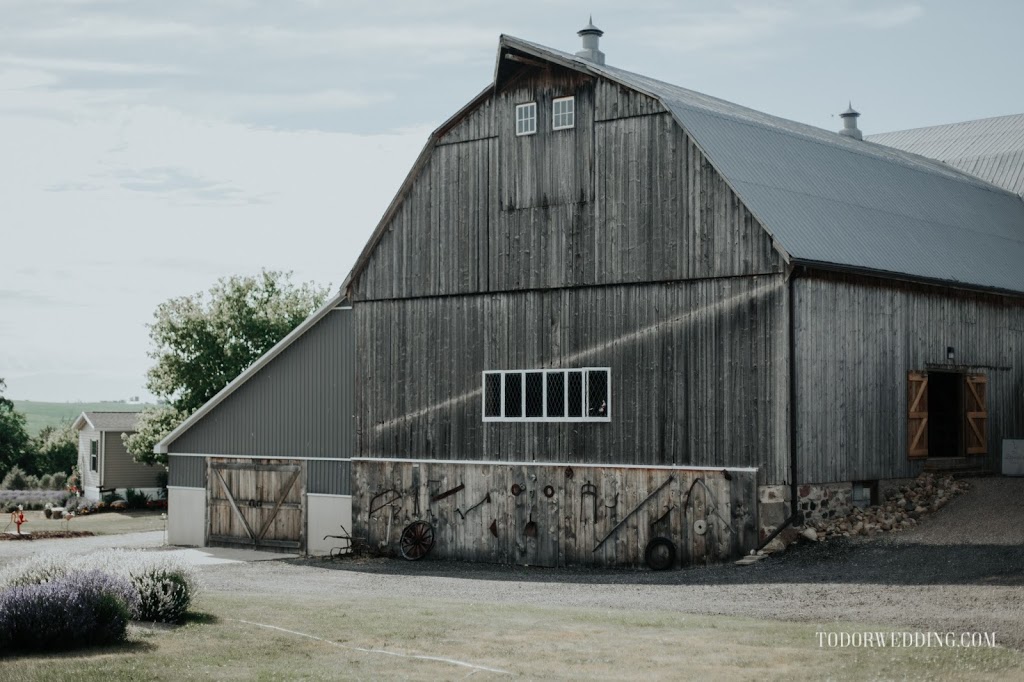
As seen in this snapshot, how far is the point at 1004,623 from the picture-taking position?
53.8 feet

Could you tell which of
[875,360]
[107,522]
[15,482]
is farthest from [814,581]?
[15,482]

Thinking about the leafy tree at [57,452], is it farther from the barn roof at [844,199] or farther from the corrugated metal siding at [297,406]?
the barn roof at [844,199]

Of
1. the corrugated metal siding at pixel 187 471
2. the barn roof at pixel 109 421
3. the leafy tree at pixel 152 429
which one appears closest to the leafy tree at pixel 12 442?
the barn roof at pixel 109 421

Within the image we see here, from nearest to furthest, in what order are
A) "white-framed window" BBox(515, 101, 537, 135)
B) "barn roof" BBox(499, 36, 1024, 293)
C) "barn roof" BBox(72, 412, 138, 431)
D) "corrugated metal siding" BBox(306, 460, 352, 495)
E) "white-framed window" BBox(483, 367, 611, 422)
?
"barn roof" BBox(499, 36, 1024, 293), "white-framed window" BBox(483, 367, 611, 422), "white-framed window" BBox(515, 101, 537, 135), "corrugated metal siding" BBox(306, 460, 352, 495), "barn roof" BBox(72, 412, 138, 431)

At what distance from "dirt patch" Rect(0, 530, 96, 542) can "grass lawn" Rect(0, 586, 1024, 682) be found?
80.5ft

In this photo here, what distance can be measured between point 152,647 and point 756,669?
716 cm

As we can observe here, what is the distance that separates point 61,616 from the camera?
15.2 meters

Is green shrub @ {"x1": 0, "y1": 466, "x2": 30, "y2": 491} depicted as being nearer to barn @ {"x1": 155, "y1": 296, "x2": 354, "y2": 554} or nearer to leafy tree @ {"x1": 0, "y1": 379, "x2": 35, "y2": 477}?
leafy tree @ {"x1": 0, "y1": 379, "x2": 35, "y2": 477}

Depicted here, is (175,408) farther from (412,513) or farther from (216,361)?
(412,513)

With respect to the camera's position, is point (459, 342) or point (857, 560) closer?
point (857, 560)

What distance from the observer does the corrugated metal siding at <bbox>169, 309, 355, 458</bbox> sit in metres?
32.8

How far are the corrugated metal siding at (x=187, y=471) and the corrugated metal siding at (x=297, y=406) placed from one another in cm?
39

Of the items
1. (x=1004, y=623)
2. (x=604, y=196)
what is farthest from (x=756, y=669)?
(x=604, y=196)

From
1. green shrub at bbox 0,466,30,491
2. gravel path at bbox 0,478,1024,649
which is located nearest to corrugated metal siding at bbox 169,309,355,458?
gravel path at bbox 0,478,1024,649
